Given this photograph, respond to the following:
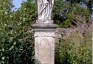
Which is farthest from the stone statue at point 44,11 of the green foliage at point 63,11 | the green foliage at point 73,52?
the green foliage at point 63,11

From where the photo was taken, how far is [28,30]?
443 inches

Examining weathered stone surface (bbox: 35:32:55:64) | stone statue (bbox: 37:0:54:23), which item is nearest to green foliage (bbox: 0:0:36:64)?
weathered stone surface (bbox: 35:32:55:64)

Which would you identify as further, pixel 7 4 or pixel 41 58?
pixel 7 4

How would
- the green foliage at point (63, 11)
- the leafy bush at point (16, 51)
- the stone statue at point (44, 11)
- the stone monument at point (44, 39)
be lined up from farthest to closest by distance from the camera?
the green foliage at point (63, 11) → the stone statue at point (44, 11) → the stone monument at point (44, 39) → the leafy bush at point (16, 51)

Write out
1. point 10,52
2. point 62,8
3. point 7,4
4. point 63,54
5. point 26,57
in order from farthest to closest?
point 62,8, point 7,4, point 63,54, point 26,57, point 10,52

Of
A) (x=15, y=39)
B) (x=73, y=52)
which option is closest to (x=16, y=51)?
(x=15, y=39)

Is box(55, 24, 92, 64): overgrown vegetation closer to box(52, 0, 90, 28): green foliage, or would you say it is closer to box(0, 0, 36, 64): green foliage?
box(0, 0, 36, 64): green foliage

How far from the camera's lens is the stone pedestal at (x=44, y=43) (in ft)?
32.5

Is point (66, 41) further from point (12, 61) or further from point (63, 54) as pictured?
point (12, 61)

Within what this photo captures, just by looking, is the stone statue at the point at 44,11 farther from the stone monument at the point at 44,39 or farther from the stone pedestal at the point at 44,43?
the stone pedestal at the point at 44,43

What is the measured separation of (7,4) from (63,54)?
3158 mm

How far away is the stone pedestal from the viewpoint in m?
9.90

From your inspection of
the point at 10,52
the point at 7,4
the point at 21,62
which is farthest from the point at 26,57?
the point at 7,4

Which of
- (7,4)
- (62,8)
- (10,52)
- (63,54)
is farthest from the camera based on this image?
(62,8)
